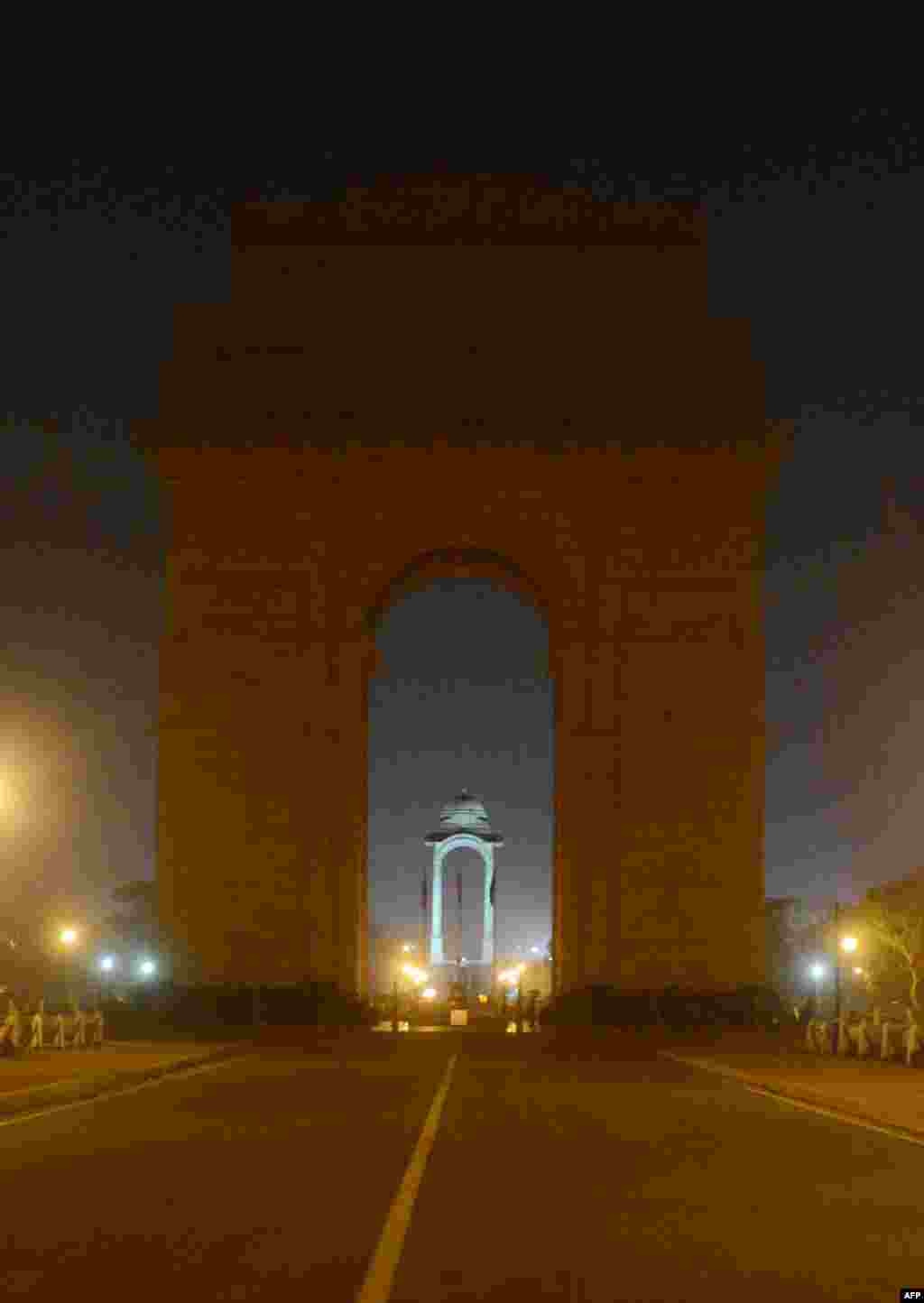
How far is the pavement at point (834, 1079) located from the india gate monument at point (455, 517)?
25.2 ft

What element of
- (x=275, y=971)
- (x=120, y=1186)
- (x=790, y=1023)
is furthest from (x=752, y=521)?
(x=120, y=1186)

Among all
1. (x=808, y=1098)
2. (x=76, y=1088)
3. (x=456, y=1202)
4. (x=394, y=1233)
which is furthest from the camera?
(x=76, y=1088)

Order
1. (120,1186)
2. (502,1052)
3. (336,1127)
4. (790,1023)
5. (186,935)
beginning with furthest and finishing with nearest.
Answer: (186,935) < (790,1023) < (502,1052) < (336,1127) < (120,1186)

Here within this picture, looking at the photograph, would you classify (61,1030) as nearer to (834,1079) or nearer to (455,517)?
(834,1079)

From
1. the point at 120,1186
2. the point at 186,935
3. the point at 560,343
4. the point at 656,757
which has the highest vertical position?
the point at 560,343

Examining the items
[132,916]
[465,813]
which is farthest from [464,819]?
[132,916]

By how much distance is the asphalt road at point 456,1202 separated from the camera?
7645 mm

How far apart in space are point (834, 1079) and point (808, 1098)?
110 inches

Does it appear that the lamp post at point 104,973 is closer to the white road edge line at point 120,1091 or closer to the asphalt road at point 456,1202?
the white road edge line at point 120,1091

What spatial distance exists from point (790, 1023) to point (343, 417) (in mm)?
14162

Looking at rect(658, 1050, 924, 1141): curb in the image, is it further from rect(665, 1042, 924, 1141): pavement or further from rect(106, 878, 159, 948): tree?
rect(106, 878, 159, 948): tree

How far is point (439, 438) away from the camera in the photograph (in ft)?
125

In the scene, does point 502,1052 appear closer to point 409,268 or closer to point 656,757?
point 656,757

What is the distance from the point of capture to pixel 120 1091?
19859 millimetres
